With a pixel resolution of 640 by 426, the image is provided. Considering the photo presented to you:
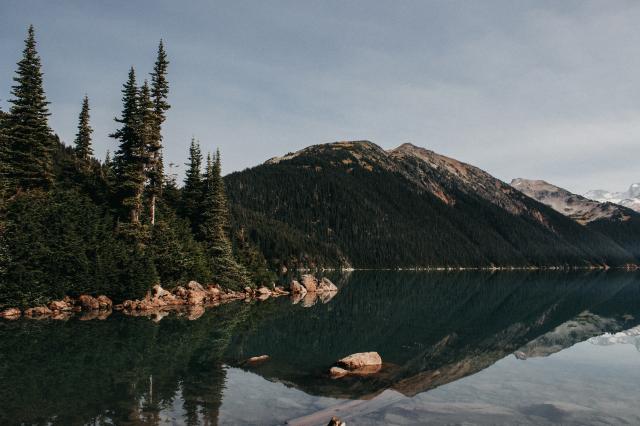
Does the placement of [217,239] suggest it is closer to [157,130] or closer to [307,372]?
[157,130]

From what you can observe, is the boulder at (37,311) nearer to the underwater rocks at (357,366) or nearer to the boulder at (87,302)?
the boulder at (87,302)

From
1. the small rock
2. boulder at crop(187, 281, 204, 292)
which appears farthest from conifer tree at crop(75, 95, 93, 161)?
the small rock

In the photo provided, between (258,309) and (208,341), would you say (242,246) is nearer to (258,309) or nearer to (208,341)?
(258,309)

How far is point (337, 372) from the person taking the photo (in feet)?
97.4

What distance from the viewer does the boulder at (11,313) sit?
156ft

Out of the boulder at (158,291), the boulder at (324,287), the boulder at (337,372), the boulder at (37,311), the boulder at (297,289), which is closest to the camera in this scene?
the boulder at (337,372)

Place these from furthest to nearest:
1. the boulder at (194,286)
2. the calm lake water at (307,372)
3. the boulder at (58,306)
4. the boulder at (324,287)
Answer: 1. the boulder at (324,287)
2. the boulder at (194,286)
3. the boulder at (58,306)
4. the calm lake water at (307,372)

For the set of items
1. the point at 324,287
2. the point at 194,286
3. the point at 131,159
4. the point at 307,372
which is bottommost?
the point at 307,372

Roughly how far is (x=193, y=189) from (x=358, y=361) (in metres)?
59.9

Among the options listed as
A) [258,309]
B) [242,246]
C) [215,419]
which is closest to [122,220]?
[258,309]

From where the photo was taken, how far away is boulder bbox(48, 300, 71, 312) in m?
51.5

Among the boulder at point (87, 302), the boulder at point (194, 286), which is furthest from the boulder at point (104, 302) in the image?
the boulder at point (194, 286)

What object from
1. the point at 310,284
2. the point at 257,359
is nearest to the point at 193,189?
the point at 310,284

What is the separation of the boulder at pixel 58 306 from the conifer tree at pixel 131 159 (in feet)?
44.3
